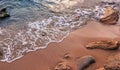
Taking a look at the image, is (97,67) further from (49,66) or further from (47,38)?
(47,38)

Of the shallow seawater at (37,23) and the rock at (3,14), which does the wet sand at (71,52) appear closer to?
the shallow seawater at (37,23)

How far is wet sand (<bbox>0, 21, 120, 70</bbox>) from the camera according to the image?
15.0 ft

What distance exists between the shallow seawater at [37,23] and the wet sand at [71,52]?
19 centimetres

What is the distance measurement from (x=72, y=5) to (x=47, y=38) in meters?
2.04

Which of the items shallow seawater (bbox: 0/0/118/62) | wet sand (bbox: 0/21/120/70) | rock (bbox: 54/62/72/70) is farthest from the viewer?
shallow seawater (bbox: 0/0/118/62)

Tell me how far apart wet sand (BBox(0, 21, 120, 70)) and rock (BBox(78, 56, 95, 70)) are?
0.24 feet

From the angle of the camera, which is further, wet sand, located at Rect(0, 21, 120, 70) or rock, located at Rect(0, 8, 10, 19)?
rock, located at Rect(0, 8, 10, 19)

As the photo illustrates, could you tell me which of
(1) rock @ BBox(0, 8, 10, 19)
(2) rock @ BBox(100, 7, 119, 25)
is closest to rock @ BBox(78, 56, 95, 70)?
(2) rock @ BBox(100, 7, 119, 25)

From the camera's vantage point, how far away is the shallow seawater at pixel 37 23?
5.15 meters

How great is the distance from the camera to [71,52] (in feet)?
16.1

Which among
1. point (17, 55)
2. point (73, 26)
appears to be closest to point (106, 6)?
point (73, 26)

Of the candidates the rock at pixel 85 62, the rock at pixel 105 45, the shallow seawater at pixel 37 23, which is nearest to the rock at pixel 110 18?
the shallow seawater at pixel 37 23

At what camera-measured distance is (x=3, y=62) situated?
4645mm

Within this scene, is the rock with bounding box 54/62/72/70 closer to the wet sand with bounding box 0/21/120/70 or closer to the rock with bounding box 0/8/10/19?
the wet sand with bounding box 0/21/120/70
